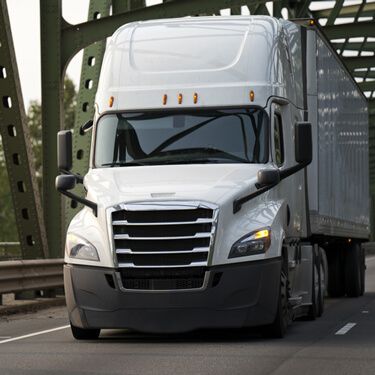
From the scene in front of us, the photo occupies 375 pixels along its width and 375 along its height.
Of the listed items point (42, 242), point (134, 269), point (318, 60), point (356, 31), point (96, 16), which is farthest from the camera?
point (356, 31)

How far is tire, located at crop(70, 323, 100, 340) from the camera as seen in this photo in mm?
14070

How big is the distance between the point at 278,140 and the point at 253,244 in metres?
1.95

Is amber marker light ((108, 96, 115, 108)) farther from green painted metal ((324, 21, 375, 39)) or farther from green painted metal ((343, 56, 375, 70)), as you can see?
green painted metal ((343, 56, 375, 70))

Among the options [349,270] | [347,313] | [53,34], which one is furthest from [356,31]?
[347,313]

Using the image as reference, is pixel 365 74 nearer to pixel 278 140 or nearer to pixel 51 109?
pixel 51 109

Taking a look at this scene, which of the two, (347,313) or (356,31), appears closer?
(347,313)

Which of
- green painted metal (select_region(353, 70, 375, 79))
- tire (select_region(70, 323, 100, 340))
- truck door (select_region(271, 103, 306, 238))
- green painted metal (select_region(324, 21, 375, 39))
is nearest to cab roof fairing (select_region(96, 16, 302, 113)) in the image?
truck door (select_region(271, 103, 306, 238))

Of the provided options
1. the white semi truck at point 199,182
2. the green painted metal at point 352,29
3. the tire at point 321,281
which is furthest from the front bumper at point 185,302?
the green painted metal at point 352,29

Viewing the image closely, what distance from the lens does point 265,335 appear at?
1418 centimetres

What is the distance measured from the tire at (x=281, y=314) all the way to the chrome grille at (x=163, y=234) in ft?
3.82

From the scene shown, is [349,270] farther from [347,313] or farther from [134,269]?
[134,269]

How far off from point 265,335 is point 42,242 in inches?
282

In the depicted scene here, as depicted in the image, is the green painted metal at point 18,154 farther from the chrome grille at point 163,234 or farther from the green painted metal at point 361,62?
the green painted metal at point 361,62

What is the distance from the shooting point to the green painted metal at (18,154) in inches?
744
